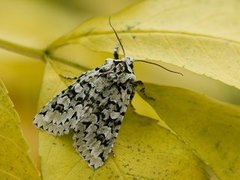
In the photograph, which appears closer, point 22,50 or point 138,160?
point 138,160

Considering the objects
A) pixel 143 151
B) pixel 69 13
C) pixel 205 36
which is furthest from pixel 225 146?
pixel 69 13

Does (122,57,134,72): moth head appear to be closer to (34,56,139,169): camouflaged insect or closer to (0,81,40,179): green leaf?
(34,56,139,169): camouflaged insect

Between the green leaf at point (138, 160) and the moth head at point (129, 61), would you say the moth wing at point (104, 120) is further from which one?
the green leaf at point (138, 160)

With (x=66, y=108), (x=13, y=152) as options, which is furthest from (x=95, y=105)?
(x=13, y=152)

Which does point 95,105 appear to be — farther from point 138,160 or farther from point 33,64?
point 33,64

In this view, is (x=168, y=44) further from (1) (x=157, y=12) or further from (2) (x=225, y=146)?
(2) (x=225, y=146)

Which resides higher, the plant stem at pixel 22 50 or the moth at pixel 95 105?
the plant stem at pixel 22 50

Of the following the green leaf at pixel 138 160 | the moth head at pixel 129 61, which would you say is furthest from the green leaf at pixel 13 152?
the moth head at pixel 129 61

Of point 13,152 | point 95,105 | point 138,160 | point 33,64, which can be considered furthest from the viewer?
point 33,64
